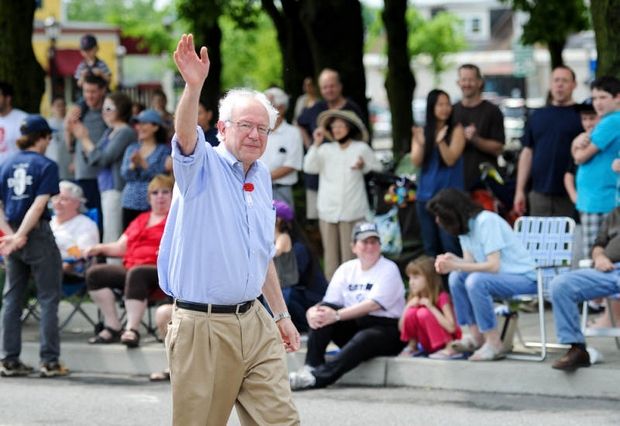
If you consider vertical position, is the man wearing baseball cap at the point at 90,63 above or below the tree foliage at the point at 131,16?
below

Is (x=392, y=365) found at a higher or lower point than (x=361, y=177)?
lower

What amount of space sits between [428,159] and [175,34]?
171 feet

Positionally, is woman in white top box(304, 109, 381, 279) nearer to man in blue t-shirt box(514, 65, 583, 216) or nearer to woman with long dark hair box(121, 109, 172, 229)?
woman with long dark hair box(121, 109, 172, 229)

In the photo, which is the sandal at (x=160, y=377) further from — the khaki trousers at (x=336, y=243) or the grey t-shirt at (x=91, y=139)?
the grey t-shirt at (x=91, y=139)

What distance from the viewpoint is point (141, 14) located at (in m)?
135

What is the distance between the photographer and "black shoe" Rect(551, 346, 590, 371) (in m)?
10.1

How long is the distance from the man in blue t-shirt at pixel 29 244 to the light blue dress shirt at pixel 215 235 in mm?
5139

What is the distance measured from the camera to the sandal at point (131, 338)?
11.8m

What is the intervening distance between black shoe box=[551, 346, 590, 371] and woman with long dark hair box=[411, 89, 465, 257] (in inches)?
104

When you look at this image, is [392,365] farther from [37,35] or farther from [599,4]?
[37,35]

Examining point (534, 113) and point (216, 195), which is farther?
point (534, 113)

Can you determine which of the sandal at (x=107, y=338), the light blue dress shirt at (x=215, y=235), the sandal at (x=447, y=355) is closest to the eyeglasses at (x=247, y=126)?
the light blue dress shirt at (x=215, y=235)

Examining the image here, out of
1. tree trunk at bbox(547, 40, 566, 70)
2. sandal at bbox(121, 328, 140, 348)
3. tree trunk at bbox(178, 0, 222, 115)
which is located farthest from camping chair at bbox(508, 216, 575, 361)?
tree trunk at bbox(547, 40, 566, 70)

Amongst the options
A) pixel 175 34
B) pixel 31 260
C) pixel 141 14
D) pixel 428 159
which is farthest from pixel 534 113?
pixel 141 14
